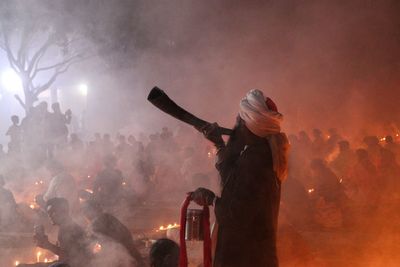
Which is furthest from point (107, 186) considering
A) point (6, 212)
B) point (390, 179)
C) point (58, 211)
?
point (390, 179)

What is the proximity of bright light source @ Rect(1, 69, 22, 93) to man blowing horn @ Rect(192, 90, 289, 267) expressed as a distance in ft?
55.8

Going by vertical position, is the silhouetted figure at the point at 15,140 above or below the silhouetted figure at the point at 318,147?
above

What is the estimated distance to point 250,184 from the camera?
2330mm

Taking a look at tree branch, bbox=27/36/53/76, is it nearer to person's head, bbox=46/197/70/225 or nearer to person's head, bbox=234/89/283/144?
person's head, bbox=46/197/70/225

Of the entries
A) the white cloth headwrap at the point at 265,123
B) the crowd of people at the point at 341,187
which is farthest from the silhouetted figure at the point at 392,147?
the white cloth headwrap at the point at 265,123

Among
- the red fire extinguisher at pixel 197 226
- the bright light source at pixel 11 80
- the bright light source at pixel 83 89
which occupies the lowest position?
the red fire extinguisher at pixel 197 226

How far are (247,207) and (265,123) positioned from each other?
446mm

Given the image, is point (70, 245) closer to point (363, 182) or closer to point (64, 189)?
point (64, 189)

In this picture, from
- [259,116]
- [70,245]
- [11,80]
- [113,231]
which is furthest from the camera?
[11,80]

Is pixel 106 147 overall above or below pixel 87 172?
above

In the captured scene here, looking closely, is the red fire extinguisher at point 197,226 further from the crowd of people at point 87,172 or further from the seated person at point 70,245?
the crowd of people at point 87,172

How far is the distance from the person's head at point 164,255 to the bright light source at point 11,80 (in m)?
16.2

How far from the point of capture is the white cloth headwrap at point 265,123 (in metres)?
2.29

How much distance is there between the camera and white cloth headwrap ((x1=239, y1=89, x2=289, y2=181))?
229cm
